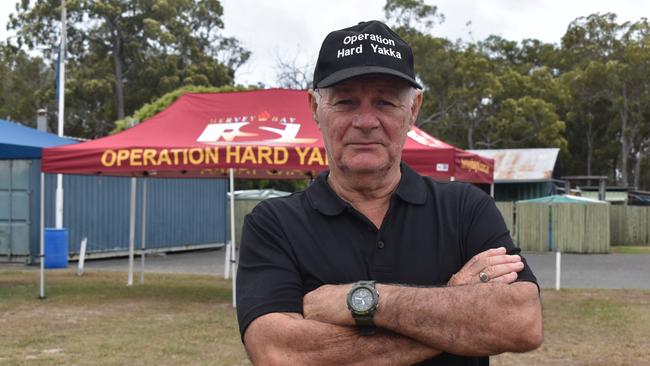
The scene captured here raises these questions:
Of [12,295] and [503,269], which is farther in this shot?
[12,295]

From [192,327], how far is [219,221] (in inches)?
665

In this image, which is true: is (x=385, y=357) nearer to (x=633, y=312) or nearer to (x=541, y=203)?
(x=633, y=312)

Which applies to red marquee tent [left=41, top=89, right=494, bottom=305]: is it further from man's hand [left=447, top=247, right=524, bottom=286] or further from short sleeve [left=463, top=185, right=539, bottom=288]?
man's hand [left=447, top=247, right=524, bottom=286]

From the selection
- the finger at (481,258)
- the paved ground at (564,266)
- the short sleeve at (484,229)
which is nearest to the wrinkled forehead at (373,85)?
the short sleeve at (484,229)

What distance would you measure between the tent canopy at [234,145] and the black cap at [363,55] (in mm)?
8038

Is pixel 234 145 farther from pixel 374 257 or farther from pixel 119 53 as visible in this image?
pixel 119 53

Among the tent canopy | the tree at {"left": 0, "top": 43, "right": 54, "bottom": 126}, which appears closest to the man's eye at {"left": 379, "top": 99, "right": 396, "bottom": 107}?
the tent canopy

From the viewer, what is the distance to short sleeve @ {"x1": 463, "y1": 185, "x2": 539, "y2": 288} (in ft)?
8.00

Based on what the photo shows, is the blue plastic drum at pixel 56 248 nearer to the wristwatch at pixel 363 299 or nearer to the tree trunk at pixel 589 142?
the wristwatch at pixel 363 299

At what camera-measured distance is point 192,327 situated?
10.2 meters

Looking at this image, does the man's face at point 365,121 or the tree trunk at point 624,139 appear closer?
the man's face at point 365,121

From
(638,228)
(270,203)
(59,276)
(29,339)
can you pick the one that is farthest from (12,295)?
(638,228)

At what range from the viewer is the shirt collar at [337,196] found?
241cm

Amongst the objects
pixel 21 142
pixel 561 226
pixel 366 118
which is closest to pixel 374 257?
pixel 366 118
